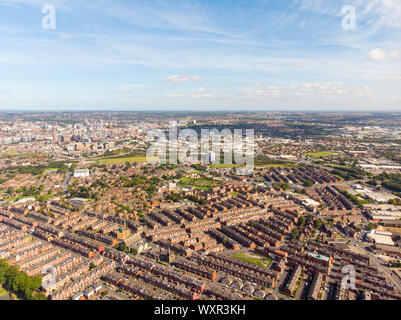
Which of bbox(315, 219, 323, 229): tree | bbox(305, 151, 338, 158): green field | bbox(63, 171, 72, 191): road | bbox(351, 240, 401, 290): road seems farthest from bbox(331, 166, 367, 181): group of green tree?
bbox(63, 171, 72, 191): road

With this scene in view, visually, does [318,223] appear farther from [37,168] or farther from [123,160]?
[37,168]

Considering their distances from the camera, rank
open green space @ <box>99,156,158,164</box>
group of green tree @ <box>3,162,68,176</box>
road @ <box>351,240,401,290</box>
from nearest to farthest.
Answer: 1. road @ <box>351,240,401,290</box>
2. group of green tree @ <box>3,162,68,176</box>
3. open green space @ <box>99,156,158,164</box>

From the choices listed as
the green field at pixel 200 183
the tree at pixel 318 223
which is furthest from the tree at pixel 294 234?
the green field at pixel 200 183

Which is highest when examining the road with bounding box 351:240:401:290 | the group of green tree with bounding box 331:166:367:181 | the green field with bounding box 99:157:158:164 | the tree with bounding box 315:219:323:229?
the green field with bounding box 99:157:158:164

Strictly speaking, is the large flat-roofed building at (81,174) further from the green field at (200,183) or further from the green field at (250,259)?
the green field at (250,259)

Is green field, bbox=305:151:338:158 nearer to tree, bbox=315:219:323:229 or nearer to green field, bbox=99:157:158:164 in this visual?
green field, bbox=99:157:158:164

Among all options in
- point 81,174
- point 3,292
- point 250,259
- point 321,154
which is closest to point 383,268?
point 250,259

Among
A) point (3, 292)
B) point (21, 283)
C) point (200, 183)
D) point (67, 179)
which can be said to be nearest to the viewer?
point (21, 283)

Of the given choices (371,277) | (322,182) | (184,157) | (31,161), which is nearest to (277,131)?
(184,157)

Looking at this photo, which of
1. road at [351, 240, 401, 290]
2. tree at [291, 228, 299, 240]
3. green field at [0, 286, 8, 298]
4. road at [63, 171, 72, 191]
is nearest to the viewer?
green field at [0, 286, 8, 298]
